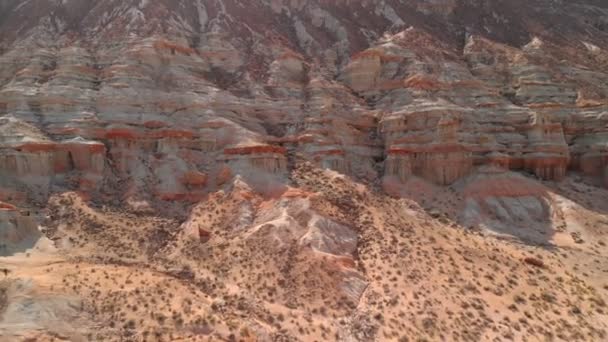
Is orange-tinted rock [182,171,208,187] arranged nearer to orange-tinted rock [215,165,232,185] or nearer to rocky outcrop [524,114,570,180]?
orange-tinted rock [215,165,232,185]

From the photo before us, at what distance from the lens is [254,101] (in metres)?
33.5

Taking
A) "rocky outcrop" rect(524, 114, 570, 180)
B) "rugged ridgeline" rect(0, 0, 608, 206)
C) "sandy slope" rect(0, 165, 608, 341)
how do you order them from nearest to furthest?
"sandy slope" rect(0, 165, 608, 341) < "rugged ridgeline" rect(0, 0, 608, 206) < "rocky outcrop" rect(524, 114, 570, 180)

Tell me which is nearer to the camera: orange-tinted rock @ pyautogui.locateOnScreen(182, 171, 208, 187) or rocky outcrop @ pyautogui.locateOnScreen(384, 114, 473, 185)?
orange-tinted rock @ pyautogui.locateOnScreen(182, 171, 208, 187)

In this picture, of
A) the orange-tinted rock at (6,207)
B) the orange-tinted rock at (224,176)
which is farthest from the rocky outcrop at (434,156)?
the orange-tinted rock at (6,207)

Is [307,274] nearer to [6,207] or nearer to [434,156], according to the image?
[434,156]

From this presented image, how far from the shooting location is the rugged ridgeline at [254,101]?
92.7ft

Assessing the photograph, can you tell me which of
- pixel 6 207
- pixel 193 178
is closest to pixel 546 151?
pixel 193 178

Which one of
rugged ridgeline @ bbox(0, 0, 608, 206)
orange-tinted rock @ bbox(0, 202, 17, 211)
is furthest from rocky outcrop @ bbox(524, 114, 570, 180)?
orange-tinted rock @ bbox(0, 202, 17, 211)

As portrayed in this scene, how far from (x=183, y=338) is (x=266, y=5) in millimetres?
40059

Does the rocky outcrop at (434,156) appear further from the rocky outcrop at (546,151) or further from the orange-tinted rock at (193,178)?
the orange-tinted rock at (193,178)

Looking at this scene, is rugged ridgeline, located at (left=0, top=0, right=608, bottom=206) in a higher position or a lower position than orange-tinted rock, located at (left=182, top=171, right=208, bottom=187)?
higher

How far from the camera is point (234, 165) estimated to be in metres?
28.9

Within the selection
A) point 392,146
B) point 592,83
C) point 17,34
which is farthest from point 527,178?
point 17,34

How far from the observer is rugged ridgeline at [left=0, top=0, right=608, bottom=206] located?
2827 cm
